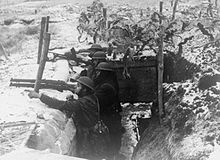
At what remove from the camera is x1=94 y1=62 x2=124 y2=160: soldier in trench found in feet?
17.7

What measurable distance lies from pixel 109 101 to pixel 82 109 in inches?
26.1

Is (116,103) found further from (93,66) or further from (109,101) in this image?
(93,66)

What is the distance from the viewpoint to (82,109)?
4980 millimetres

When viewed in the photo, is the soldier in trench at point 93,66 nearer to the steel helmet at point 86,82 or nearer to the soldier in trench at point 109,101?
the soldier in trench at point 109,101

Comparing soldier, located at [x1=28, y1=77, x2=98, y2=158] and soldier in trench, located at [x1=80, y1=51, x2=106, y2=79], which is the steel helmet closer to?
soldier, located at [x1=28, y1=77, x2=98, y2=158]

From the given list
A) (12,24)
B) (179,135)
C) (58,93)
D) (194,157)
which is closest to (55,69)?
(58,93)

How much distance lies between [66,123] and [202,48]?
11.8 feet

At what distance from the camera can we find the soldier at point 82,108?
16.2 ft

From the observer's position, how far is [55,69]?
7.30 meters

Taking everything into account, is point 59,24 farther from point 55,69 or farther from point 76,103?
point 76,103

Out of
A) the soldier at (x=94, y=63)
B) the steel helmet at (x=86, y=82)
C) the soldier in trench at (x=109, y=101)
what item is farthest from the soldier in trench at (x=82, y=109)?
the soldier at (x=94, y=63)

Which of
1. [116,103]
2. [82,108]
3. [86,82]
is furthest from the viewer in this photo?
[116,103]

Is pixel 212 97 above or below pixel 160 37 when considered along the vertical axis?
below

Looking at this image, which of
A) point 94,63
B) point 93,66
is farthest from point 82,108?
point 94,63
